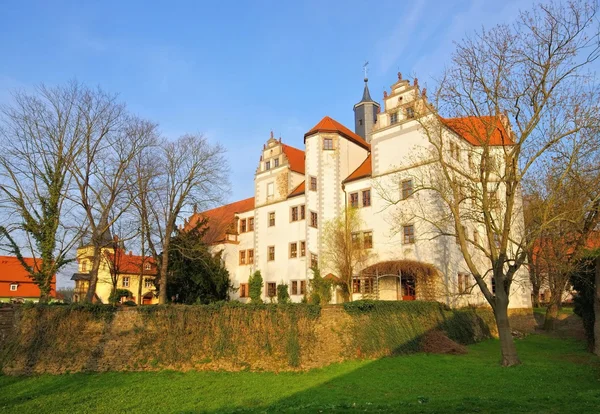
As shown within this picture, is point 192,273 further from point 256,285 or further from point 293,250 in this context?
point 293,250

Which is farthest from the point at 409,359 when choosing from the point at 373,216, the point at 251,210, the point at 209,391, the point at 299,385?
the point at 251,210

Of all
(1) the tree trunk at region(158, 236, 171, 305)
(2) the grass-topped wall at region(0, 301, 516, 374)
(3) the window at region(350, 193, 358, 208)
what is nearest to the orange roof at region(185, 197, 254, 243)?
(1) the tree trunk at region(158, 236, 171, 305)

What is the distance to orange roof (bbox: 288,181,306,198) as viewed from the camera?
32.4m

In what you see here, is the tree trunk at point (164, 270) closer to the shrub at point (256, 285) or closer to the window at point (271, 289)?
the shrub at point (256, 285)

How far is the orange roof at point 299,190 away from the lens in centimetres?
3238

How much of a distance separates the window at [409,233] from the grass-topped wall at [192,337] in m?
9.78

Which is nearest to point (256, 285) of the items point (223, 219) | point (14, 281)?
point (223, 219)

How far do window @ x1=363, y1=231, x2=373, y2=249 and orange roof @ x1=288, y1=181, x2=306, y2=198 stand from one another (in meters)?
6.24

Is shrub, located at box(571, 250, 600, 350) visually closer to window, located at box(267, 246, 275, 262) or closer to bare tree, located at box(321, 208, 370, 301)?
bare tree, located at box(321, 208, 370, 301)

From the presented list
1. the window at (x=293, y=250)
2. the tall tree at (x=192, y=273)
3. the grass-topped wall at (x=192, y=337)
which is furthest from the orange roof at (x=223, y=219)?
the grass-topped wall at (x=192, y=337)

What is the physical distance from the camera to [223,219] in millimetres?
41812

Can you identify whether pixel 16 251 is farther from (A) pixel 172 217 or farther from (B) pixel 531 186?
(B) pixel 531 186

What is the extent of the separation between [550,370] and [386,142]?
55.9ft

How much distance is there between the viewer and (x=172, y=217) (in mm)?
27953
